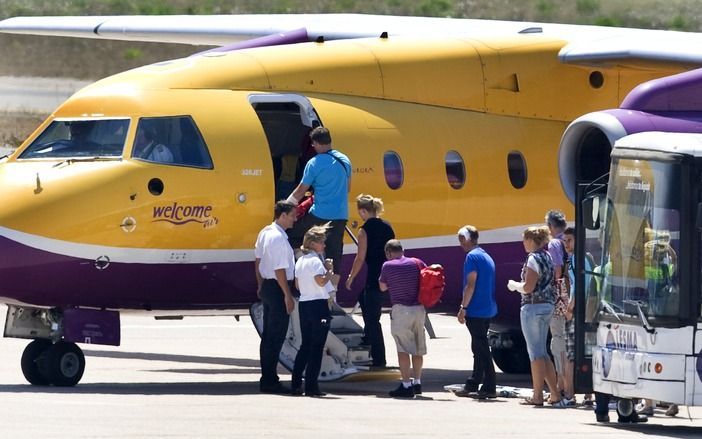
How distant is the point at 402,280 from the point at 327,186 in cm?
123

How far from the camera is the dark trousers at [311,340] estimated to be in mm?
16250

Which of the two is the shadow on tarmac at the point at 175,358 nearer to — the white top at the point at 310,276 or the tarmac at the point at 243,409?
the tarmac at the point at 243,409

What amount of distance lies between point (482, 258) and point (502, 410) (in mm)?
1663

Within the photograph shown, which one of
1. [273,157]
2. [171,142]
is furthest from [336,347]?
[171,142]

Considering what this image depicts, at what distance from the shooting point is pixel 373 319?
17.7 metres

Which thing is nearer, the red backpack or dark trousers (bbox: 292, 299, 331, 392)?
dark trousers (bbox: 292, 299, 331, 392)

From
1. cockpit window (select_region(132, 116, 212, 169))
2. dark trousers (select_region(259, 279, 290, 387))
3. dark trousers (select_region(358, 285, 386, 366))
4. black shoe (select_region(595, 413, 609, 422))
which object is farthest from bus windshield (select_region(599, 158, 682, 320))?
cockpit window (select_region(132, 116, 212, 169))

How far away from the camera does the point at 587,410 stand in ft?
52.1

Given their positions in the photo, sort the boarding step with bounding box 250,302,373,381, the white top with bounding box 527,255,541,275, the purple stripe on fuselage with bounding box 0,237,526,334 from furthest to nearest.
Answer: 1. the boarding step with bounding box 250,302,373,381
2. the purple stripe on fuselage with bounding box 0,237,526,334
3. the white top with bounding box 527,255,541,275

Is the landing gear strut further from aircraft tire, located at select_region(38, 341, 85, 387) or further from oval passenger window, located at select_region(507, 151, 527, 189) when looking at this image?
oval passenger window, located at select_region(507, 151, 527, 189)

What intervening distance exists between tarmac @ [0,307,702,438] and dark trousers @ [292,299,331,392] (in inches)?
9.7

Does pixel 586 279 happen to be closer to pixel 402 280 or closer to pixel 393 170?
pixel 402 280

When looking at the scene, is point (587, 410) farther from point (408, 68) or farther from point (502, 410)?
point (408, 68)

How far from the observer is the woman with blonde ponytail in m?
17.1
